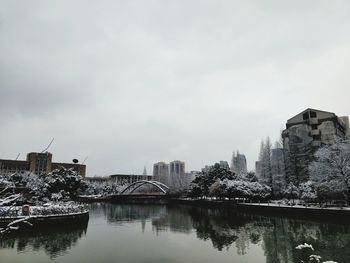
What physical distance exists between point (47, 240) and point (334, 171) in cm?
2964

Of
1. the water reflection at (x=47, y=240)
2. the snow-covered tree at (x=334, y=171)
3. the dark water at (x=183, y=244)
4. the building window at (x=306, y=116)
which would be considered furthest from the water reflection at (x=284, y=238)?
the building window at (x=306, y=116)

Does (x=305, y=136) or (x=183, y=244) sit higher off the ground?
(x=305, y=136)

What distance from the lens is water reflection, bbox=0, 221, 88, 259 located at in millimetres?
17062

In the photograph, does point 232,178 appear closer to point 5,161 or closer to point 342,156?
point 342,156

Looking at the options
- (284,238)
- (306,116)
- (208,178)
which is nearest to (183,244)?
(284,238)

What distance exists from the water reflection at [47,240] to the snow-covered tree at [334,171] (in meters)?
27.1

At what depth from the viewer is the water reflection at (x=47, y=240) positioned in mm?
17062

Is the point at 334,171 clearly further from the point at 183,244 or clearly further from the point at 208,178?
the point at 208,178

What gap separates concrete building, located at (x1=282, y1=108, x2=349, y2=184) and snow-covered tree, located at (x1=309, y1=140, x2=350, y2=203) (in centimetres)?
1553

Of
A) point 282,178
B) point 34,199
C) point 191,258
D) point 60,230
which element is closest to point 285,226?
point 191,258

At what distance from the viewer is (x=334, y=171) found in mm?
30781

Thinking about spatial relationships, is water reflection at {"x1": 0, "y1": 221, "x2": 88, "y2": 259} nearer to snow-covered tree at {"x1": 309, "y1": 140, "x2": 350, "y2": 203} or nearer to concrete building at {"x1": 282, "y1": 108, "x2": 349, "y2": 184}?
snow-covered tree at {"x1": 309, "y1": 140, "x2": 350, "y2": 203}

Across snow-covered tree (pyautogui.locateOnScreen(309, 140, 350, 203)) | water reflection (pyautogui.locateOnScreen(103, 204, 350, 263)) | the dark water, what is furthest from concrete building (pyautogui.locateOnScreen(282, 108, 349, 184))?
the dark water

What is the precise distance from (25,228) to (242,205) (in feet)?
102
